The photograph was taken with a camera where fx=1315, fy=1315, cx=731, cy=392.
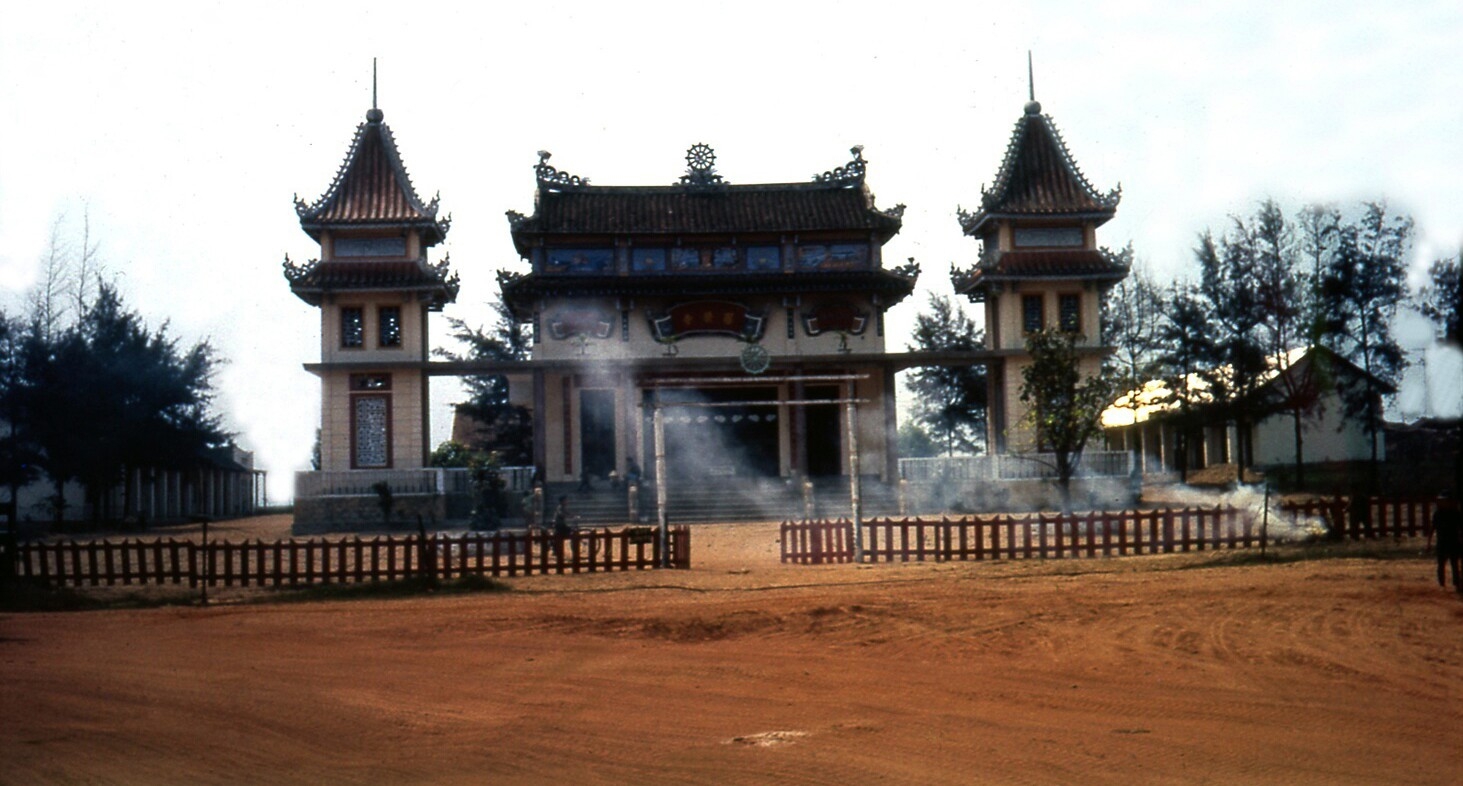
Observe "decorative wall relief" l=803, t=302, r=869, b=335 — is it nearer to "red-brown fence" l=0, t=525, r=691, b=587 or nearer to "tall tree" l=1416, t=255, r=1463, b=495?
"red-brown fence" l=0, t=525, r=691, b=587

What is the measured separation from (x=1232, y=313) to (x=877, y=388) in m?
9.83

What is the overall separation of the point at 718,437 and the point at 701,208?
6.66 m

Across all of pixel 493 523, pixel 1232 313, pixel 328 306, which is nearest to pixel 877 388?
pixel 1232 313

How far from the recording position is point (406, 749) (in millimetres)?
8234

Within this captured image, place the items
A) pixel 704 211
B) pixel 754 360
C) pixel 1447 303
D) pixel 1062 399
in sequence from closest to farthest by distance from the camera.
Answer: pixel 1447 303
pixel 1062 399
pixel 754 360
pixel 704 211

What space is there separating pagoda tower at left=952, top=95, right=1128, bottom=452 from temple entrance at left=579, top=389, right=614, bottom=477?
11.1m

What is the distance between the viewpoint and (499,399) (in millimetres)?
58406

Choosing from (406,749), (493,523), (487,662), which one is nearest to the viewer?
(406,749)

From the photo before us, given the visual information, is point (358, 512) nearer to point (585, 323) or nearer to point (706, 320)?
point (585, 323)

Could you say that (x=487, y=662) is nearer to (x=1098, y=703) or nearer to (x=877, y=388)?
(x=1098, y=703)

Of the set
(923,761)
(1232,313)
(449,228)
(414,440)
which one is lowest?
(923,761)

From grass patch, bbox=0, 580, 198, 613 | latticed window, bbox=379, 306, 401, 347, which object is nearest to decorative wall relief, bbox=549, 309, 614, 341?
latticed window, bbox=379, 306, 401, 347

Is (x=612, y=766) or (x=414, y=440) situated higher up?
(x=414, y=440)

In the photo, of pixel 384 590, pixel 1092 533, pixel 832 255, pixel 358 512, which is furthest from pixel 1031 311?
pixel 384 590
